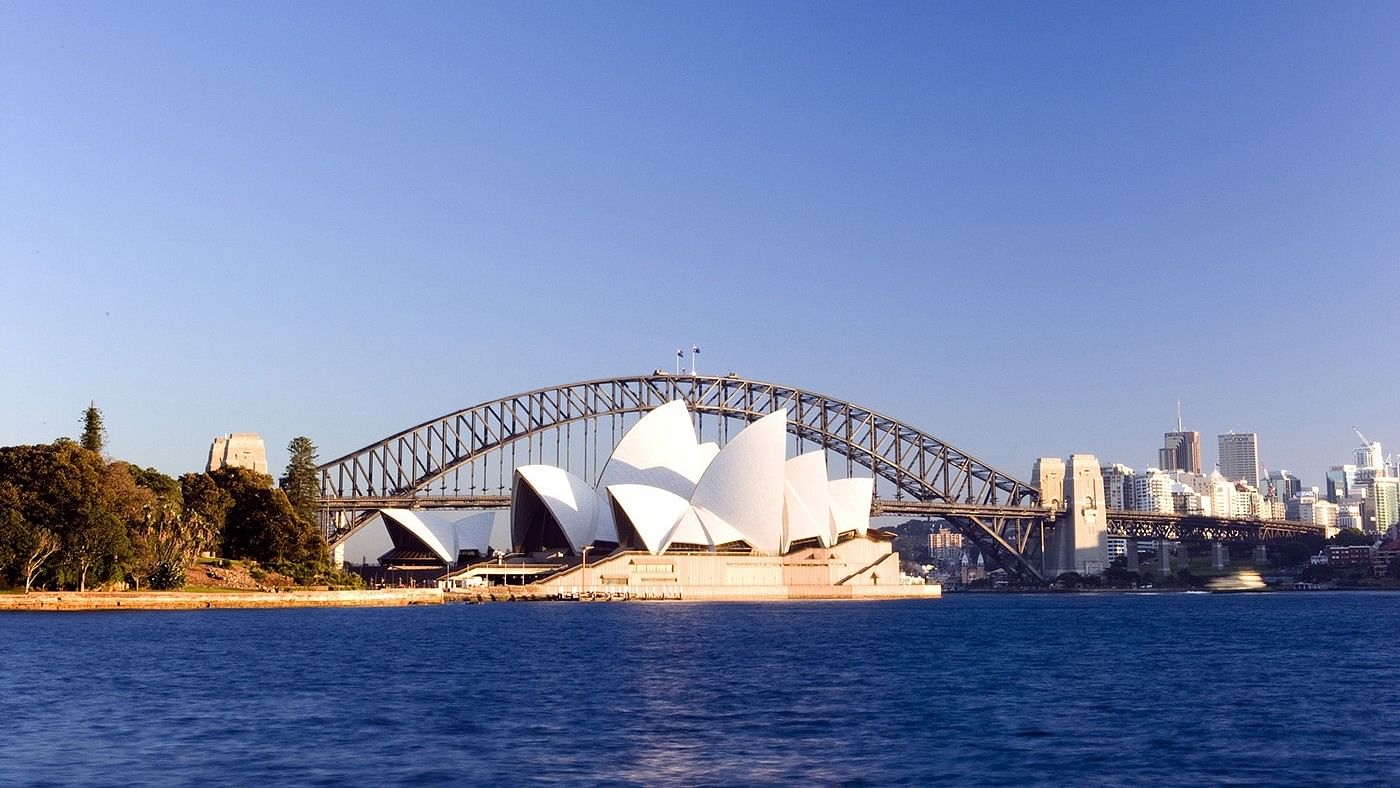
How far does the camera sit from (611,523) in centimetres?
12350

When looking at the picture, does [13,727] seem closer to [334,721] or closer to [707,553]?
[334,721]

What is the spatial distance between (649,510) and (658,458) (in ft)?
19.0

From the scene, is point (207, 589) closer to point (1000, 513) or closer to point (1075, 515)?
point (1000, 513)

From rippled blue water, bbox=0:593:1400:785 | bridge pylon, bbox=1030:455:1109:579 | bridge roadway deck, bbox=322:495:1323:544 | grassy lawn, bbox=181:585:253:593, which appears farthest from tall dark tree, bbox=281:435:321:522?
bridge pylon, bbox=1030:455:1109:579

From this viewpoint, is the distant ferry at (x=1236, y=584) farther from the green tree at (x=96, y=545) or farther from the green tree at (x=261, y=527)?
the green tree at (x=96, y=545)

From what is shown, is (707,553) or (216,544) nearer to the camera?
(216,544)

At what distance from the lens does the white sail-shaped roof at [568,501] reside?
121312mm

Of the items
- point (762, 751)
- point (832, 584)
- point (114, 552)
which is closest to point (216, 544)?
point (114, 552)

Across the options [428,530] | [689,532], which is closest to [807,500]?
[689,532]

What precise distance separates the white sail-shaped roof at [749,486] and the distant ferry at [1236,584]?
91.5 metres

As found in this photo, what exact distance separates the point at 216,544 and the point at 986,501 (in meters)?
100

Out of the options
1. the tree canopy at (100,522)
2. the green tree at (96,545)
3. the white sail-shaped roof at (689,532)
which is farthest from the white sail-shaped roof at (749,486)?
the green tree at (96,545)

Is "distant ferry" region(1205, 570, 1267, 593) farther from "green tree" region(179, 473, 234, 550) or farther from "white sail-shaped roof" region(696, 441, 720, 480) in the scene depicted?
"green tree" region(179, 473, 234, 550)

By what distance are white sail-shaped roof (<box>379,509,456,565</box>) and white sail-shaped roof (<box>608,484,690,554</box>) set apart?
22675 millimetres
